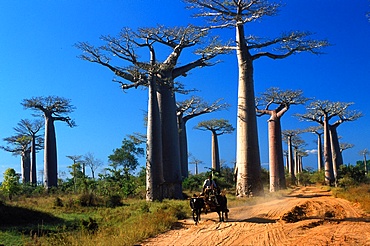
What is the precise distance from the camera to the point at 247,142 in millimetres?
14734

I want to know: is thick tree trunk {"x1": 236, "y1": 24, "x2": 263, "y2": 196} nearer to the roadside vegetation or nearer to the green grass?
the roadside vegetation

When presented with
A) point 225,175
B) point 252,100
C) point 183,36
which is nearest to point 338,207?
point 252,100

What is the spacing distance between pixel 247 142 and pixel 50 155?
46.2 ft

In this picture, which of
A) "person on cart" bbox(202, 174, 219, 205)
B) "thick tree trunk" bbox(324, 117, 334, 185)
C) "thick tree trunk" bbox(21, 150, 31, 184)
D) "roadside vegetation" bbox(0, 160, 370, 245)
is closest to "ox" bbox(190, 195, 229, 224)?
"person on cart" bbox(202, 174, 219, 205)

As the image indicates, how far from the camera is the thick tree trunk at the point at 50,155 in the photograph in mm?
24594

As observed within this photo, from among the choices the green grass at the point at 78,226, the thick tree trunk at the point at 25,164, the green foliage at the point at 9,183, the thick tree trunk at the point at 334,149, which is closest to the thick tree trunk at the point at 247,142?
the green grass at the point at 78,226

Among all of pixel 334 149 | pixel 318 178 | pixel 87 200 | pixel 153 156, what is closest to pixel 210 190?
pixel 153 156

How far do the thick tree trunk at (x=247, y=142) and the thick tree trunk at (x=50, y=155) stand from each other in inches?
533

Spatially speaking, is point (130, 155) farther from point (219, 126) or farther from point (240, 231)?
point (240, 231)

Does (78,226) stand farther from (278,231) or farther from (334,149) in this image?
(334,149)

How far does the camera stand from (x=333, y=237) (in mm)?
6141

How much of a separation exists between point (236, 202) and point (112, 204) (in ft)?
13.1

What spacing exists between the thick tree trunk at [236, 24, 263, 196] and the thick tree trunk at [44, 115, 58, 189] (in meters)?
13.5

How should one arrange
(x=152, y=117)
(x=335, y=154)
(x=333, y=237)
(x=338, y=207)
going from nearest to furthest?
1. (x=333, y=237)
2. (x=338, y=207)
3. (x=152, y=117)
4. (x=335, y=154)
